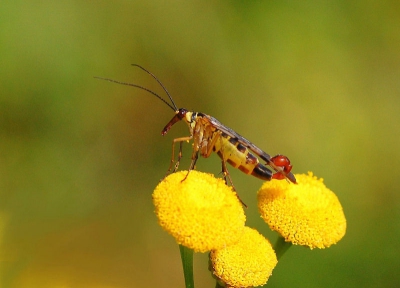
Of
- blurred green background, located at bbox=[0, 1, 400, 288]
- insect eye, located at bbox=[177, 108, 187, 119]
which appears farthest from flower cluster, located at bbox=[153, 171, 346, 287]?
blurred green background, located at bbox=[0, 1, 400, 288]

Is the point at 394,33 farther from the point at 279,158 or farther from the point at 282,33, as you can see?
the point at 279,158

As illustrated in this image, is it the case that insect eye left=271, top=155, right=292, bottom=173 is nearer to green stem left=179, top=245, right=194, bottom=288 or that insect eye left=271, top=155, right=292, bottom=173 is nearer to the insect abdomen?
the insect abdomen

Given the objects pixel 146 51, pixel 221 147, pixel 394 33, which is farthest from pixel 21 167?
pixel 394 33

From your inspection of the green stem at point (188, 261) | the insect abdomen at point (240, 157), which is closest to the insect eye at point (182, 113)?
the insect abdomen at point (240, 157)

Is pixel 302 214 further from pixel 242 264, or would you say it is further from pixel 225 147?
pixel 225 147

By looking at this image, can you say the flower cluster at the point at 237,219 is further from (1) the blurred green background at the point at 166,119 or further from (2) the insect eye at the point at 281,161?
(1) the blurred green background at the point at 166,119

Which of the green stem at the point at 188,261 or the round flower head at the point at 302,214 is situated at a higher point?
the round flower head at the point at 302,214
